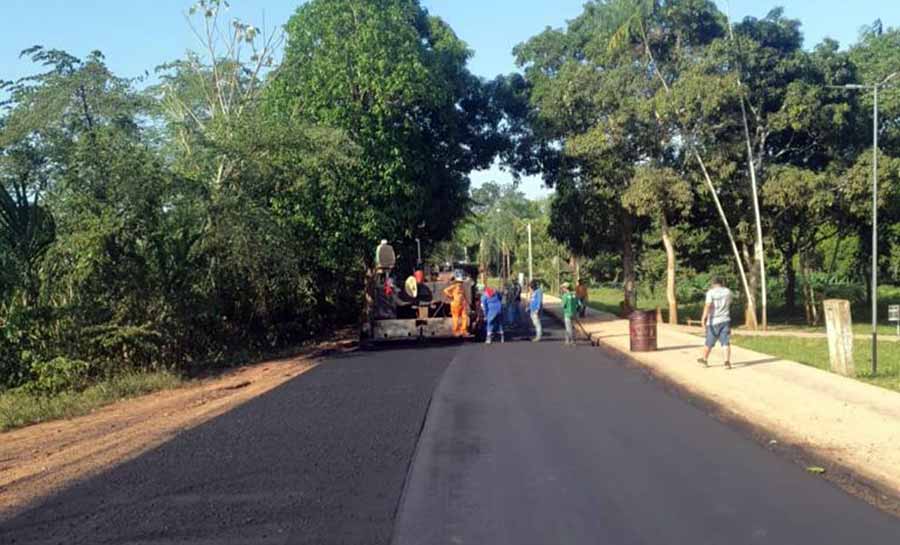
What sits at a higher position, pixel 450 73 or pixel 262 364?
pixel 450 73

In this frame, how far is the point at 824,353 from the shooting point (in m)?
19.0

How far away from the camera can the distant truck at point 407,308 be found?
21.9 metres

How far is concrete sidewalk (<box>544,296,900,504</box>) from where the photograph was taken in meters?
7.81

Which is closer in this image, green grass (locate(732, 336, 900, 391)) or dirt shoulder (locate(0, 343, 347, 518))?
dirt shoulder (locate(0, 343, 347, 518))

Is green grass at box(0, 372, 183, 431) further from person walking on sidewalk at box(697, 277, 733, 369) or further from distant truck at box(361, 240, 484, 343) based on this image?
person walking on sidewalk at box(697, 277, 733, 369)

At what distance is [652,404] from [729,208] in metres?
20.0

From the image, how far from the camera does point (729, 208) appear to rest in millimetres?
29578

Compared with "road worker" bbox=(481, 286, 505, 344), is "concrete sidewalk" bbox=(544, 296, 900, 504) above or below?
below

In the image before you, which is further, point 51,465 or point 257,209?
point 257,209

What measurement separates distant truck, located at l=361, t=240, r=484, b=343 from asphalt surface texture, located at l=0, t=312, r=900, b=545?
10.0m

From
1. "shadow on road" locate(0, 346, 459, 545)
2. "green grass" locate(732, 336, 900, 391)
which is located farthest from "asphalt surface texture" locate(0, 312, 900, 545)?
"green grass" locate(732, 336, 900, 391)

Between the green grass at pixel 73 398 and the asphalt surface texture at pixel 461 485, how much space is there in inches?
171

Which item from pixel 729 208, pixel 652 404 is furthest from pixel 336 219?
pixel 652 404

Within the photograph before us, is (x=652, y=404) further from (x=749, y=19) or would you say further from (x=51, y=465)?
(x=749, y=19)
